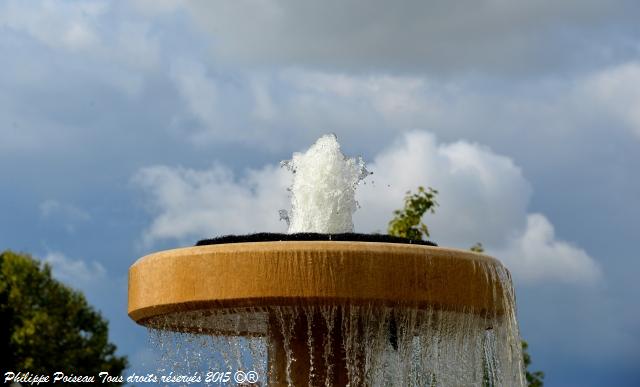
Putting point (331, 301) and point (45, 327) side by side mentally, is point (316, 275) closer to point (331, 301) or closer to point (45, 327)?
point (331, 301)

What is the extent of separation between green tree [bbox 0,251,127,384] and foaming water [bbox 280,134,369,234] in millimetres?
15457

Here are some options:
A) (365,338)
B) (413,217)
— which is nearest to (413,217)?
(413,217)

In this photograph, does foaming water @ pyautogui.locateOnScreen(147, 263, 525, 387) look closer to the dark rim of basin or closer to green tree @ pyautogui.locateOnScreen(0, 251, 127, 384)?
the dark rim of basin

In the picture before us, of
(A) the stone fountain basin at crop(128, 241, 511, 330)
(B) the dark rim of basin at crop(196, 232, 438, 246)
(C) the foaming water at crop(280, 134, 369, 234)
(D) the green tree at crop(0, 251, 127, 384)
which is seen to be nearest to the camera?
(A) the stone fountain basin at crop(128, 241, 511, 330)

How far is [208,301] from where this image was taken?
6289 mm

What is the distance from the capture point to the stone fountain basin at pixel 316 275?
20.0 feet

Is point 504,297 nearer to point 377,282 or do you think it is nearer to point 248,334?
point 377,282

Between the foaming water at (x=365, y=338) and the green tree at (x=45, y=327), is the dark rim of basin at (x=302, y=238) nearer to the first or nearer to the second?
the foaming water at (x=365, y=338)

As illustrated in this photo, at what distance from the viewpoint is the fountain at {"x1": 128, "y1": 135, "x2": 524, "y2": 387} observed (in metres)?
6.11

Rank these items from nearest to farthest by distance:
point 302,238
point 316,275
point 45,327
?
point 316,275 < point 302,238 < point 45,327

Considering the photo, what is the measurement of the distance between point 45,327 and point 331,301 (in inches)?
697

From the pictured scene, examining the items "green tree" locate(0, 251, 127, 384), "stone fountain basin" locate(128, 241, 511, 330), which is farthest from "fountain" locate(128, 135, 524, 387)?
"green tree" locate(0, 251, 127, 384)

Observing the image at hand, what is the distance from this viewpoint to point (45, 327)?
22.5 metres

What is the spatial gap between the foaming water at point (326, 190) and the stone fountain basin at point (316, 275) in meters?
1.72
